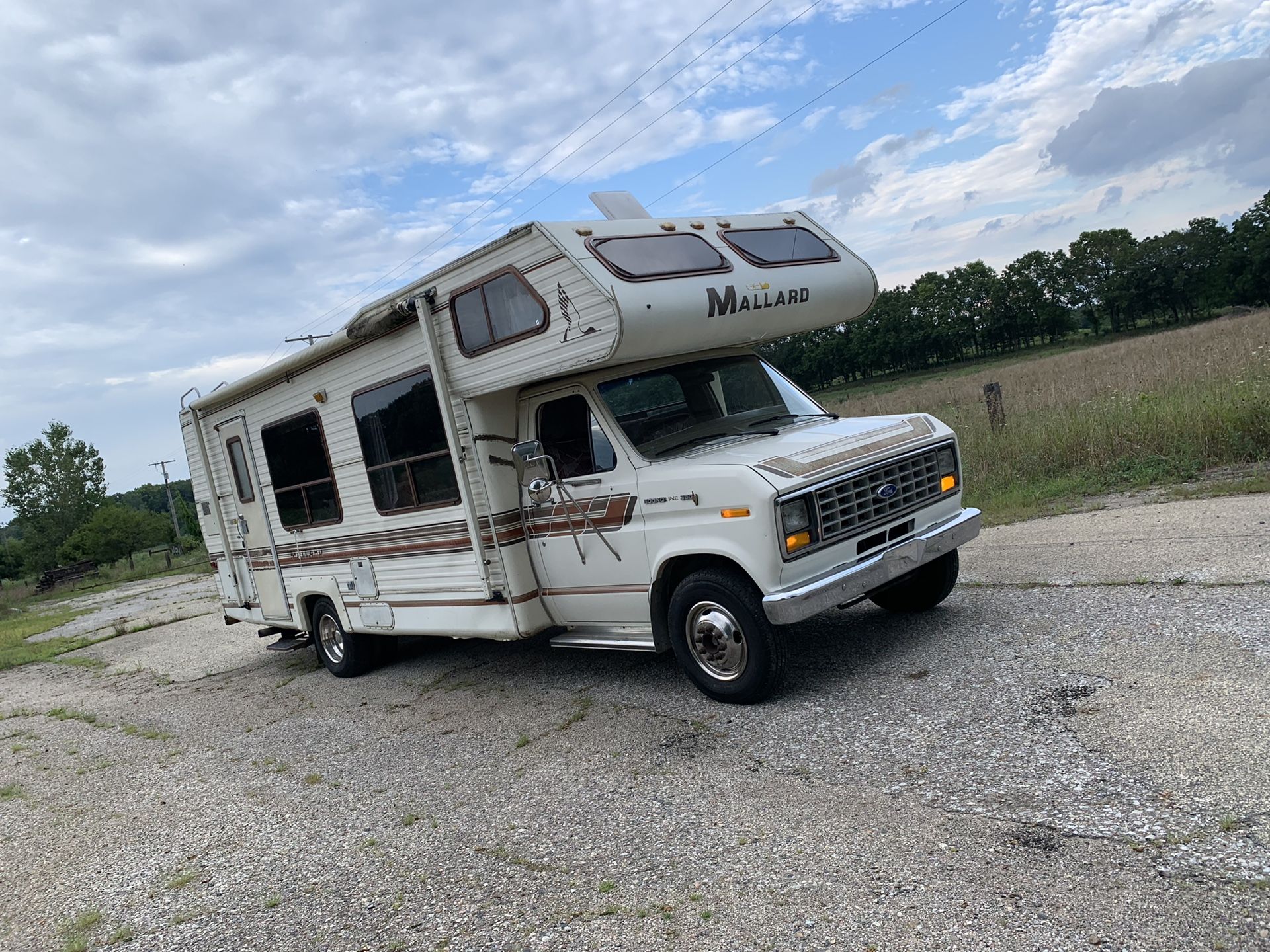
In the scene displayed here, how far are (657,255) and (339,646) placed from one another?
5.31 m

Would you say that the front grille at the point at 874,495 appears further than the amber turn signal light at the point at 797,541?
Yes

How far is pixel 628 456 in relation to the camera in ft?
18.9

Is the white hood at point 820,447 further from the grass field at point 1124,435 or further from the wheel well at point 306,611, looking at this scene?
the wheel well at point 306,611

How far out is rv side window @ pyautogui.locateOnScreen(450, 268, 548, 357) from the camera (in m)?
5.81

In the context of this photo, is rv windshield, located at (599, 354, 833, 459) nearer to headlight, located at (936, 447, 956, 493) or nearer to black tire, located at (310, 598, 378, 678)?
headlight, located at (936, 447, 956, 493)

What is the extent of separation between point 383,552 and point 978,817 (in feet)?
17.9

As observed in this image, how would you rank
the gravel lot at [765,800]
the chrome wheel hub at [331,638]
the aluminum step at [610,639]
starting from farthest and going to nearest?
1. the chrome wheel hub at [331,638]
2. the aluminum step at [610,639]
3. the gravel lot at [765,800]

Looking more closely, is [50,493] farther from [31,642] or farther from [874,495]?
[874,495]

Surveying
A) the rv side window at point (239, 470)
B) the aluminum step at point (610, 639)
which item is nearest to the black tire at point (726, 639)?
the aluminum step at point (610, 639)

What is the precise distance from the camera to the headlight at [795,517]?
493 centimetres

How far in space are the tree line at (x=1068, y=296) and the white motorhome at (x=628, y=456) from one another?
151 feet

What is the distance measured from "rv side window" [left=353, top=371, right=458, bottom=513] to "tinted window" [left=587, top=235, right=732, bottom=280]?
5.91 ft

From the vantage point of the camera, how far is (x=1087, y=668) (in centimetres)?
486

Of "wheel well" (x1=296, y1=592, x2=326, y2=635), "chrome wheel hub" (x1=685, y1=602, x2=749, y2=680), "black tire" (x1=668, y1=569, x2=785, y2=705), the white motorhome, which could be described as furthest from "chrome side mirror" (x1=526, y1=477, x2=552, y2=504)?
"wheel well" (x1=296, y1=592, x2=326, y2=635)
